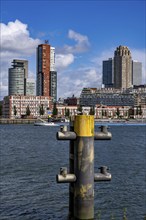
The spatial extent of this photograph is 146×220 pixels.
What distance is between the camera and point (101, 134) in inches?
426

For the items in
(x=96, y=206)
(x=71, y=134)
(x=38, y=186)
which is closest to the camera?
(x=71, y=134)

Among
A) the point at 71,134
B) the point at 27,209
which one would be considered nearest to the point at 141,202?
the point at 27,209

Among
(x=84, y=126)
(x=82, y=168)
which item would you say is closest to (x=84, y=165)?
(x=82, y=168)

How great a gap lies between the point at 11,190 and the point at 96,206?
734 cm

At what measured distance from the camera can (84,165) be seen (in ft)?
34.2

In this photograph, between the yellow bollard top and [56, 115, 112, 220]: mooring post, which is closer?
[56, 115, 112, 220]: mooring post

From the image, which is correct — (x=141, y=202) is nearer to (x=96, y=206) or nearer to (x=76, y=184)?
(x=96, y=206)

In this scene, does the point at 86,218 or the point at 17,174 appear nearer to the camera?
Answer: the point at 86,218

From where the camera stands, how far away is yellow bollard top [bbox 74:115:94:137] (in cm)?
1050

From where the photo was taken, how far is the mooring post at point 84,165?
10.4 m

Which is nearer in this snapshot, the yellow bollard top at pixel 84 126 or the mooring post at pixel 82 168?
the mooring post at pixel 82 168

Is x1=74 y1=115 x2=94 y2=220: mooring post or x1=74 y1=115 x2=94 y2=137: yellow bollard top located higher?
x1=74 y1=115 x2=94 y2=137: yellow bollard top

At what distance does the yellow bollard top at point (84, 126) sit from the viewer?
413 inches

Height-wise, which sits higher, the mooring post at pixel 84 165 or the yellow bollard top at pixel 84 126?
the yellow bollard top at pixel 84 126
